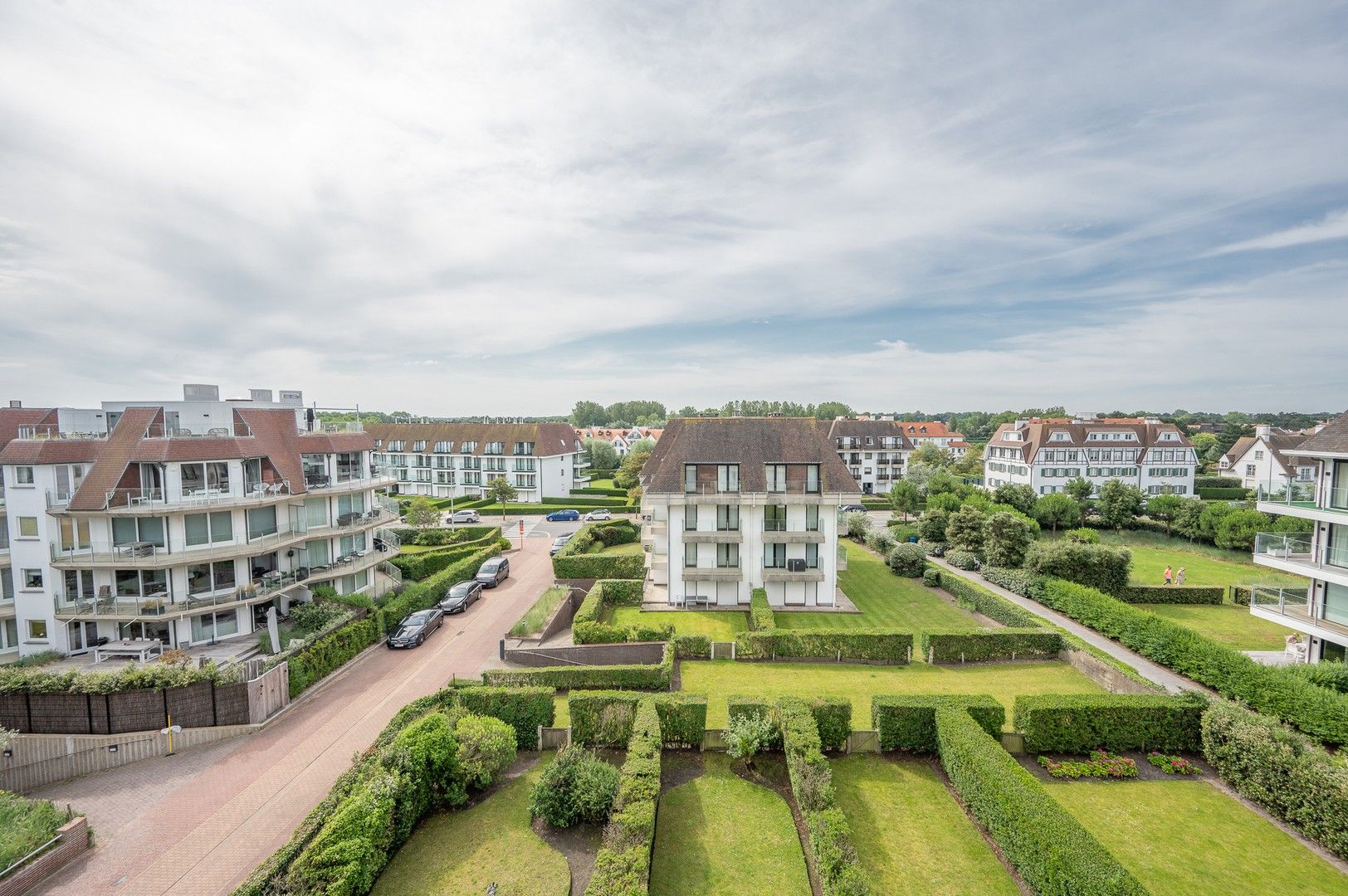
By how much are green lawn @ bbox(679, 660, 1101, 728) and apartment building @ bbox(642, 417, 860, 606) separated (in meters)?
7.95

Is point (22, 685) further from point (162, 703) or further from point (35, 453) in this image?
point (35, 453)

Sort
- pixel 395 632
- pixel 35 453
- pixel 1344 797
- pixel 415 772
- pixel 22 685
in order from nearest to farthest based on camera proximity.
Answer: pixel 1344 797 < pixel 415 772 < pixel 22 685 < pixel 35 453 < pixel 395 632

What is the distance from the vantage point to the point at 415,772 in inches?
690

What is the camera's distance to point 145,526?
93.9ft

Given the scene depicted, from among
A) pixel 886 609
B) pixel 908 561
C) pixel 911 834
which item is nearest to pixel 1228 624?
pixel 908 561

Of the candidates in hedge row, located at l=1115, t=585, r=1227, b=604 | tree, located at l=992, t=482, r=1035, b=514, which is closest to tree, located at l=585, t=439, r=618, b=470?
tree, located at l=992, t=482, r=1035, b=514

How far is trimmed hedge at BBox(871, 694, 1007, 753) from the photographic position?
21.0 m

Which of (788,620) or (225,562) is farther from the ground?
(225,562)

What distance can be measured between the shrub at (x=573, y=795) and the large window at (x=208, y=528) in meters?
22.9

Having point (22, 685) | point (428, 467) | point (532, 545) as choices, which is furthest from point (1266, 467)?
point (22, 685)

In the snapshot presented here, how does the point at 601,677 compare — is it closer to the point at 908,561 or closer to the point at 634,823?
the point at 634,823

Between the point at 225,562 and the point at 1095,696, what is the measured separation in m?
39.4

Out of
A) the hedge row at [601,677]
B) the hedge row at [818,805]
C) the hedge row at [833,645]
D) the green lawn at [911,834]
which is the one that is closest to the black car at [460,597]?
the hedge row at [601,677]

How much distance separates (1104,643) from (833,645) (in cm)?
1579
